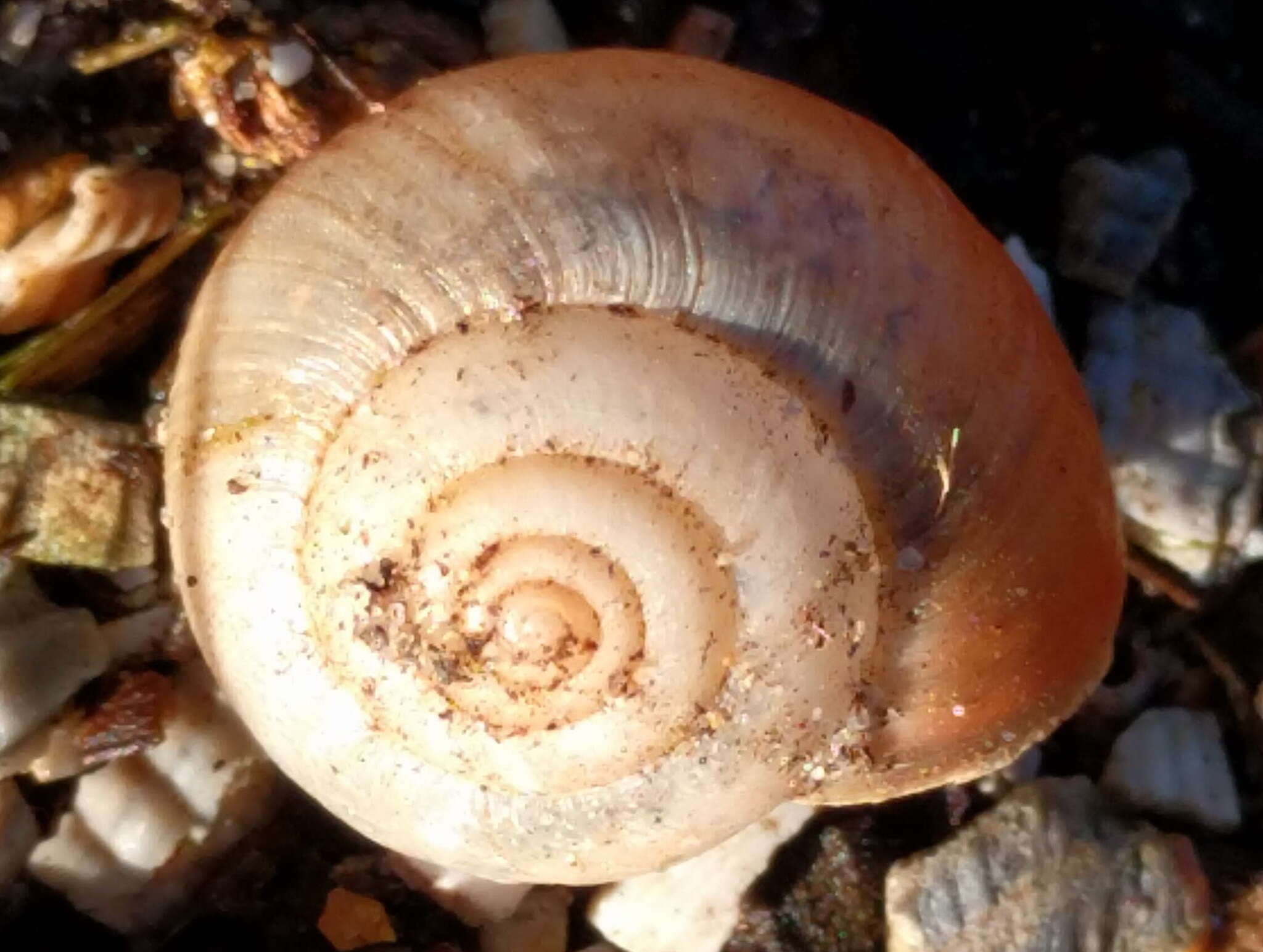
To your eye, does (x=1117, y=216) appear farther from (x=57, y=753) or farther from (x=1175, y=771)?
(x=57, y=753)

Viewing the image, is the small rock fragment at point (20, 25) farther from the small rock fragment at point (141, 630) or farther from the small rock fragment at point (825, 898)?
the small rock fragment at point (825, 898)

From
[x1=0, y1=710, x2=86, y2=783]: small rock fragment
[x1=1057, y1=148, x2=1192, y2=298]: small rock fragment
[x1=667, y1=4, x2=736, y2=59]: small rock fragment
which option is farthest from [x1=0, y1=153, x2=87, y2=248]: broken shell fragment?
[x1=1057, y1=148, x2=1192, y2=298]: small rock fragment

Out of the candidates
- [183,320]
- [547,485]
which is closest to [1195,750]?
[547,485]

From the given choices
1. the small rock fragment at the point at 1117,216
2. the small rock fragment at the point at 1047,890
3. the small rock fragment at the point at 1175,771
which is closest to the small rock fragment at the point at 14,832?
the small rock fragment at the point at 1047,890

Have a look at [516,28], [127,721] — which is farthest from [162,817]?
[516,28]

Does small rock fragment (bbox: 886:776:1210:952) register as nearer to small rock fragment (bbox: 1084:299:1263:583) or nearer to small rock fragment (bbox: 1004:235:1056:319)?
small rock fragment (bbox: 1084:299:1263:583)
